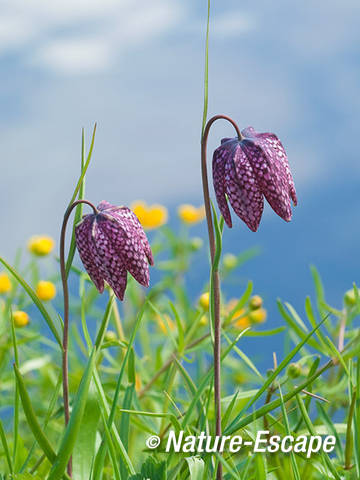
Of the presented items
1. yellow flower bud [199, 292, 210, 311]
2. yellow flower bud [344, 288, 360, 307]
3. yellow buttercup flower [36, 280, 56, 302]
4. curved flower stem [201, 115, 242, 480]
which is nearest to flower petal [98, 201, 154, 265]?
curved flower stem [201, 115, 242, 480]

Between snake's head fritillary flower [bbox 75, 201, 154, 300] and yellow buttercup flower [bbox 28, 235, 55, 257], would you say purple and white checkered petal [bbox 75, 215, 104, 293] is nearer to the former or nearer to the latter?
snake's head fritillary flower [bbox 75, 201, 154, 300]

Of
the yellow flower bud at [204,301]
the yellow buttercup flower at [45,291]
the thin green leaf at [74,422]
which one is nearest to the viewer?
the thin green leaf at [74,422]

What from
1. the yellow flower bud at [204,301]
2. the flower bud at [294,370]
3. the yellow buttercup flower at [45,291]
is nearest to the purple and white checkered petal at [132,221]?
the flower bud at [294,370]

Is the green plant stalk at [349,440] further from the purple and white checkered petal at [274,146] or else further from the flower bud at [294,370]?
the purple and white checkered petal at [274,146]

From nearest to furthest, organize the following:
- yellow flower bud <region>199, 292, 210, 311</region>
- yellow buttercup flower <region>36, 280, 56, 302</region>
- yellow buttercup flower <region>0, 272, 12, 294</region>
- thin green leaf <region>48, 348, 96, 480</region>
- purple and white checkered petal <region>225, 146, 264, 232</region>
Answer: thin green leaf <region>48, 348, 96, 480</region> → purple and white checkered petal <region>225, 146, 264, 232</region> → yellow flower bud <region>199, 292, 210, 311</region> → yellow buttercup flower <region>36, 280, 56, 302</region> → yellow buttercup flower <region>0, 272, 12, 294</region>

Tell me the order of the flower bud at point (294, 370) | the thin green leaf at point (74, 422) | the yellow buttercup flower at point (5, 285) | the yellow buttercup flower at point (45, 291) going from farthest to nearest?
the yellow buttercup flower at point (5, 285)
the yellow buttercup flower at point (45, 291)
the flower bud at point (294, 370)
the thin green leaf at point (74, 422)

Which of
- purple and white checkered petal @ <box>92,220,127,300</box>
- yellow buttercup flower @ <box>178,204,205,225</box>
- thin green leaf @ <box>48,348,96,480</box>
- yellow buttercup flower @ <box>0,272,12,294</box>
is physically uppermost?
yellow buttercup flower @ <box>178,204,205,225</box>

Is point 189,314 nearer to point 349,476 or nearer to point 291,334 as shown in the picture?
point 291,334

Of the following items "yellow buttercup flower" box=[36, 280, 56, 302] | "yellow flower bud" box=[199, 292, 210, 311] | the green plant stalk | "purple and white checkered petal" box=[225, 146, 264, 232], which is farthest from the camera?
"yellow buttercup flower" box=[36, 280, 56, 302]

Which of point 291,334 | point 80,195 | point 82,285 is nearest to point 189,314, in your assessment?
point 291,334
